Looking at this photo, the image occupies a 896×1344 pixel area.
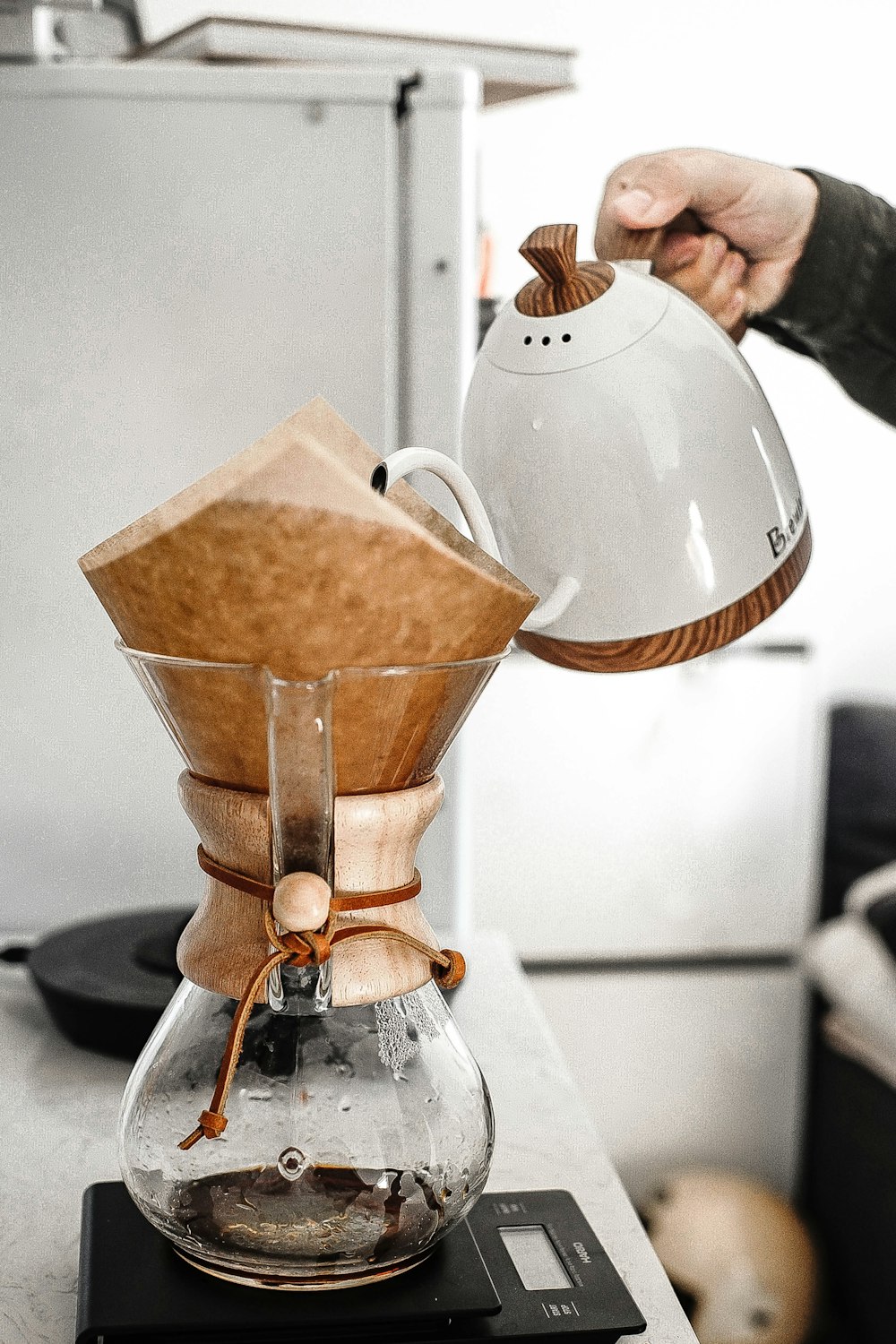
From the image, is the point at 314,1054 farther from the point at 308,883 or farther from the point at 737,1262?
the point at 737,1262

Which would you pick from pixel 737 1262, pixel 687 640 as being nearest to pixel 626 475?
pixel 687 640

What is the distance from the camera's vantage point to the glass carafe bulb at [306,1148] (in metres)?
0.46

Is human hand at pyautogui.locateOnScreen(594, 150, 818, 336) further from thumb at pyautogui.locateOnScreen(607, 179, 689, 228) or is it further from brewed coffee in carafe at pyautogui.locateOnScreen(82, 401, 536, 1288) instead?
brewed coffee in carafe at pyautogui.locateOnScreen(82, 401, 536, 1288)

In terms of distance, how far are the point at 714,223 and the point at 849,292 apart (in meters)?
0.13

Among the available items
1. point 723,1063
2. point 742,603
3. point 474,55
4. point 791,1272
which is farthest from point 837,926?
point 742,603

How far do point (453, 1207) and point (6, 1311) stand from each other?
19 centimetres

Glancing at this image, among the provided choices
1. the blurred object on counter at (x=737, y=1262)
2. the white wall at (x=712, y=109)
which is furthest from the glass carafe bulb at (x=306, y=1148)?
the white wall at (x=712, y=109)

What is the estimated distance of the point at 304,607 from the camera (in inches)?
15.9

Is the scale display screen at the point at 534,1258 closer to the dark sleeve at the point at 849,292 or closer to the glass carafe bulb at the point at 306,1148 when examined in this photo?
the glass carafe bulb at the point at 306,1148

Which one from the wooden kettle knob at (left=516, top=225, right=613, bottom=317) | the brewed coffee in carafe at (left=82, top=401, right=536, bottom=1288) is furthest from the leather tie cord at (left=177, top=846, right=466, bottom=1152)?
the wooden kettle knob at (left=516, top=225, right=613, bottom=317)

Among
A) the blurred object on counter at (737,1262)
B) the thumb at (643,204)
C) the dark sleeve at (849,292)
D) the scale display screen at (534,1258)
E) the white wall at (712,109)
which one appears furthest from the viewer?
the white wall at (712,109)

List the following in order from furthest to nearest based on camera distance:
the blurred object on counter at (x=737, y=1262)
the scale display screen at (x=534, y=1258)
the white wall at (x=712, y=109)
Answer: the white wall at (x=712, y=109)
the blurred object on counter at (x=737, y=1262)
the scale display screen at (x=534, y=1258)

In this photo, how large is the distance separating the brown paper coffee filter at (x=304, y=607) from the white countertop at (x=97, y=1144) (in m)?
0.25

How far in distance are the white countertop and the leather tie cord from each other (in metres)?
0.15
